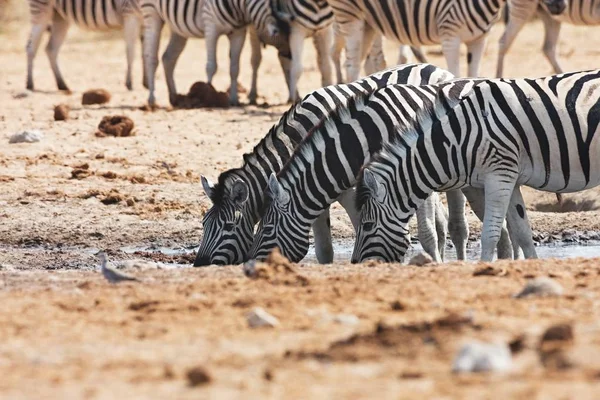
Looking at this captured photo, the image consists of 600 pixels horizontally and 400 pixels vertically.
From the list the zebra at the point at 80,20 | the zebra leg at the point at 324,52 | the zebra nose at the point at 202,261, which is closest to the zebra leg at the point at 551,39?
the zebra leg at the point at 324,52

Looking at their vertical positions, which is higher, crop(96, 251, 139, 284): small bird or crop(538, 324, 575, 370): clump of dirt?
crop(538, 324, 575, 370): clump of dirt

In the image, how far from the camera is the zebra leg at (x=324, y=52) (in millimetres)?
18281

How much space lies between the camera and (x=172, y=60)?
18.9 metres

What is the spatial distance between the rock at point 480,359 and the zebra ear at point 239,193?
504cm

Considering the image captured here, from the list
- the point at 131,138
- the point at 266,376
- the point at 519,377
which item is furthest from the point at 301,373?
the point at 131,138

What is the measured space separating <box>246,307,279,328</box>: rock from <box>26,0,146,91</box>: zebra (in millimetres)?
14660

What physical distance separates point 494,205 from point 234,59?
963 cm

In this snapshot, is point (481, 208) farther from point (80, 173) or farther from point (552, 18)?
point (552, 18)

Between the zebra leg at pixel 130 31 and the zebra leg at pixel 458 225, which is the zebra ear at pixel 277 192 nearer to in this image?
the zebra leg at pixel 458 225

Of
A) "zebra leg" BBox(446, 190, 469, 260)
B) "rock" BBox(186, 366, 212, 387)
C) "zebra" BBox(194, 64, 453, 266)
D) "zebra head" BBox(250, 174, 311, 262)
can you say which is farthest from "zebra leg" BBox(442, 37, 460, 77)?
"rock" BBox(186, 366, 212, 387)

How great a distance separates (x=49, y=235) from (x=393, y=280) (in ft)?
16.1

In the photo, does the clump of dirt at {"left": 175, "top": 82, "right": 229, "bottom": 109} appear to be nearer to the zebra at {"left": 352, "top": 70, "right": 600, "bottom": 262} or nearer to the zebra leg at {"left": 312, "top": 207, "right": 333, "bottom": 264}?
the zebra leg at {"left": 312, "top": 207, "right": 333, "bottom": 264}

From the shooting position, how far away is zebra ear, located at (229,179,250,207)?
9.89 meters

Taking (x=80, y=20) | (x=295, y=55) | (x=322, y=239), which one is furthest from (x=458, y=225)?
(x=80, y=20)
